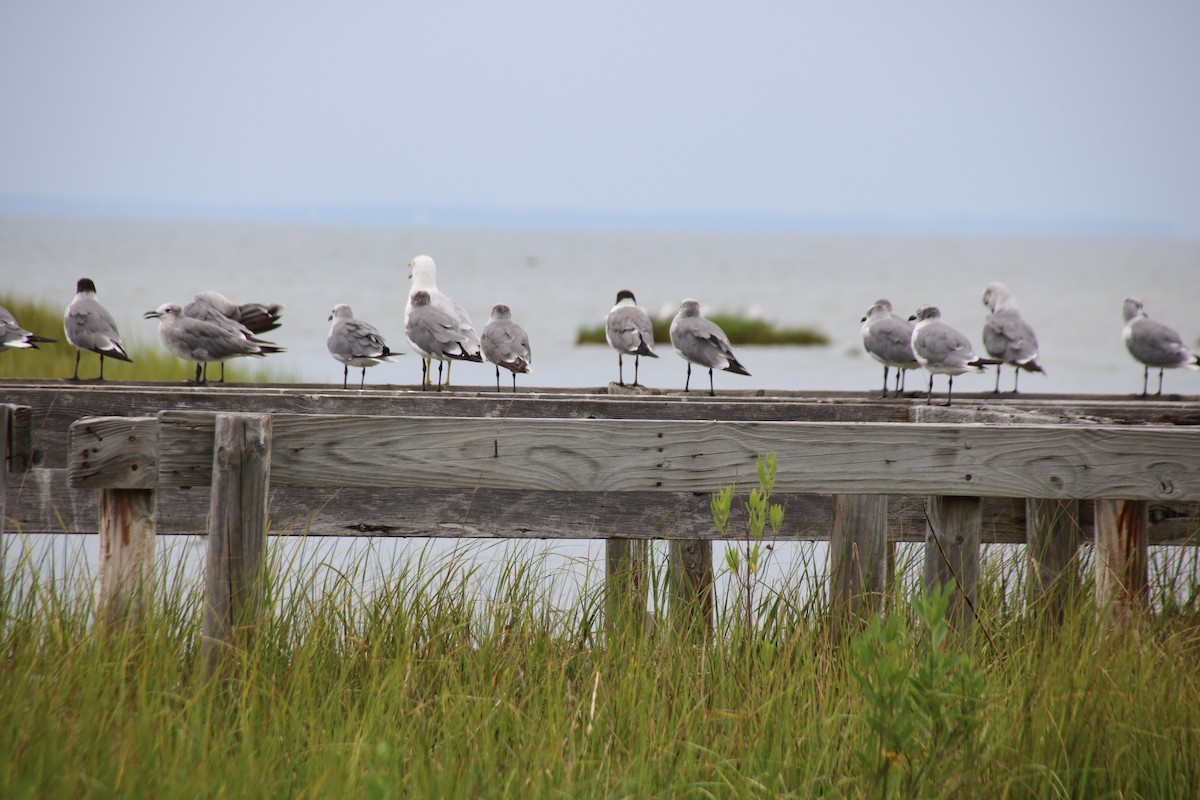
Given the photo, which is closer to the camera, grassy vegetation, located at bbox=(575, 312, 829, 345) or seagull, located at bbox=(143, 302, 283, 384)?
seagull, located at bbox=(143, 302, 283, 384)

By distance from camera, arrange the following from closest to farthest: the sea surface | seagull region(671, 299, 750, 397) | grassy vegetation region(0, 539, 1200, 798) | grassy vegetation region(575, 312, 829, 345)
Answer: grassy vegetation region(0, 539, 1200, 798) < the sea surface < seagull region(671, 299, 750, 397) < grassy vegetation region(575, 312, 829, 345)

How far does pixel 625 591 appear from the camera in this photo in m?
4.88

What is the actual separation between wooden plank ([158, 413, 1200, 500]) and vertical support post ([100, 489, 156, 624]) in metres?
0.21

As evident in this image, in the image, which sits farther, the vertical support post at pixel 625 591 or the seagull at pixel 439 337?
the seagull at pixel 439 337

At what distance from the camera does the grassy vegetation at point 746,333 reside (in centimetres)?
3250

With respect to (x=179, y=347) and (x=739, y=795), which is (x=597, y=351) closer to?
(x=179, y=347)

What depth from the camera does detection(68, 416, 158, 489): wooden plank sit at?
3367 millimetres

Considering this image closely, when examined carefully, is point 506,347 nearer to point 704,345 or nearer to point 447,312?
point 447,312

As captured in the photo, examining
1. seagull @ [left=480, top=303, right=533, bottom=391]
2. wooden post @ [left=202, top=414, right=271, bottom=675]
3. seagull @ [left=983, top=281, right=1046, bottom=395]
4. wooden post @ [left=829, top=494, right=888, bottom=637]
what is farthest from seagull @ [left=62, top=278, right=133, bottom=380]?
seagull @ [left=983, top=281, right=1046, bottom=395]

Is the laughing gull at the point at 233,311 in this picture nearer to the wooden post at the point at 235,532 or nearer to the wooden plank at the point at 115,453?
the wooden plank at the point at 115,453

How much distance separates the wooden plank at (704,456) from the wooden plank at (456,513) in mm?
837

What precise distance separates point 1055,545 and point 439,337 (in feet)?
17.0

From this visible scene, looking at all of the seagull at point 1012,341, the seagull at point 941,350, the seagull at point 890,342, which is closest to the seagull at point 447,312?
the seagull at point 890,342

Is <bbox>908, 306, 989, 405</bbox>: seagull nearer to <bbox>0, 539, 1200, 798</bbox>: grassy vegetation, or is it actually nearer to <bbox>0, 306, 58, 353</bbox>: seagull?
<bbox>0, 539, 1200, 798</bbox>: grassy vegetation
